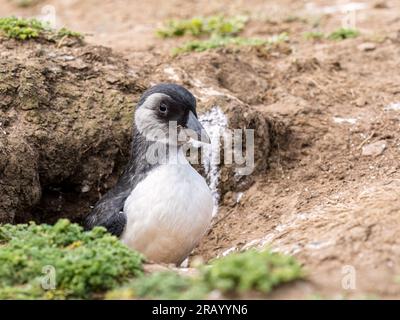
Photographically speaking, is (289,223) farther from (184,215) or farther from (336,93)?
(336,93)

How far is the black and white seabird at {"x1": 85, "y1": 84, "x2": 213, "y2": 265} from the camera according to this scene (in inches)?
272

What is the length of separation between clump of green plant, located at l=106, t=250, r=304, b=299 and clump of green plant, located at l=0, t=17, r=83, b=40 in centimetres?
441

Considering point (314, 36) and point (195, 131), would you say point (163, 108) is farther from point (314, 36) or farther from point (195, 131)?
point (314, 36)

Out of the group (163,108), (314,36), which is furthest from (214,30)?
(163,108)

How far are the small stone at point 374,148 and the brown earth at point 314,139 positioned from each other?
0.02 meters

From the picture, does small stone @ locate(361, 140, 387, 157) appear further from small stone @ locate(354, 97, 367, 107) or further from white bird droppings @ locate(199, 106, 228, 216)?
white bird droppings @ locate(199, 106, 228, 216)

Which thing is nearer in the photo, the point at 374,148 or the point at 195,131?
the point at 195,131

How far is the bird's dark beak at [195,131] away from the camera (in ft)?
24.1

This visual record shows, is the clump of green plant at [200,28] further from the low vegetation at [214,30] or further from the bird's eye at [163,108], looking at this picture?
the bird's eye at [163,108]

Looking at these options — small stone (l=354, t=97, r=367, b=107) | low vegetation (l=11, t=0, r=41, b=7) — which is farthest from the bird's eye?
low vegetation (l=11, t=0, r=41, b=7)

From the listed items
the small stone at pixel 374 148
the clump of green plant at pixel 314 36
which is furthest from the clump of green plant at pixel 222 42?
the small stone at pixel 374 148

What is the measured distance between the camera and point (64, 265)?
5426 mm

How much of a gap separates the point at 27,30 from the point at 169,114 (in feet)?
7.75

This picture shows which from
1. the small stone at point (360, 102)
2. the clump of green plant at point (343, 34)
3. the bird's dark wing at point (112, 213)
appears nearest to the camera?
the bird's dark wing at point (112, 213)
